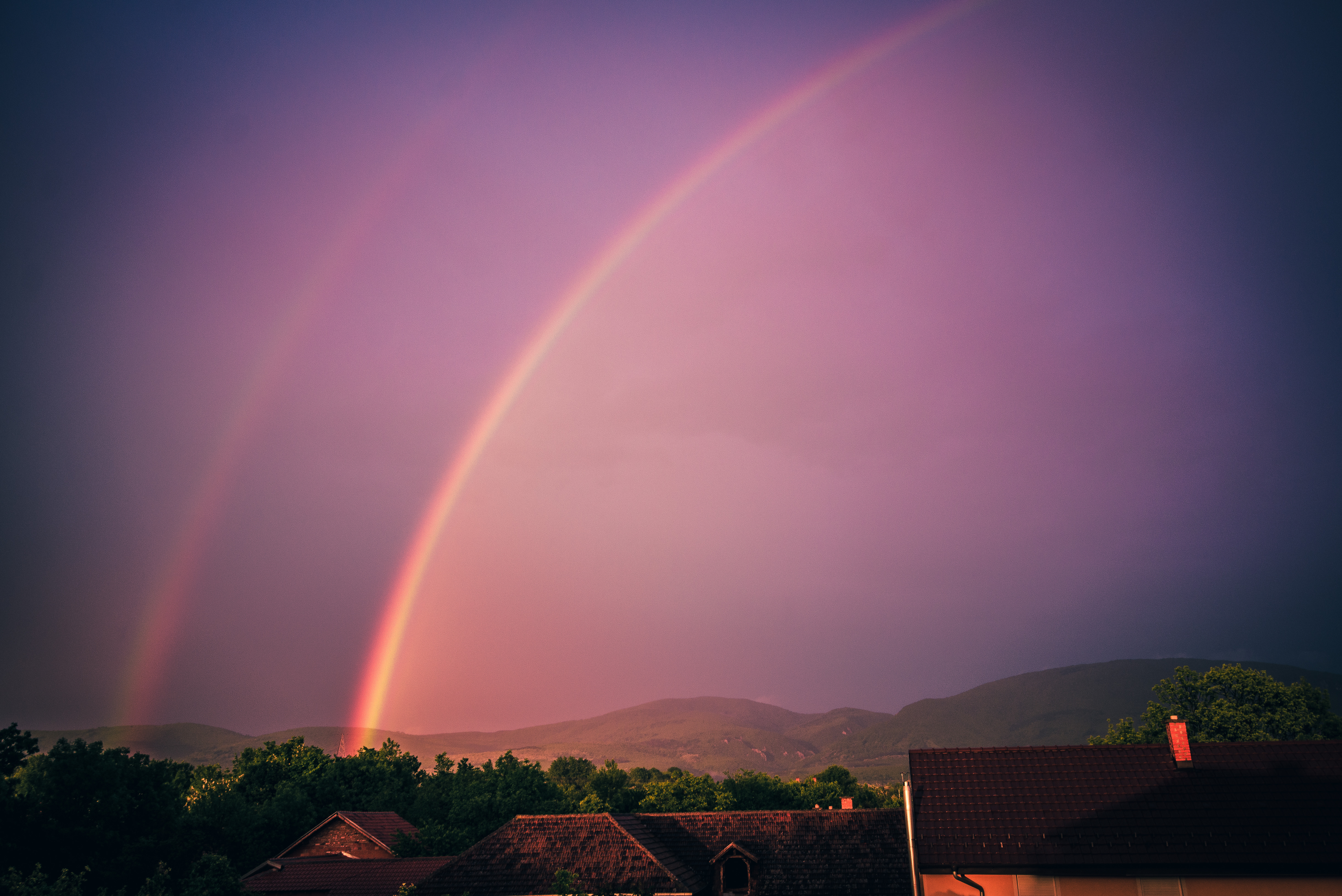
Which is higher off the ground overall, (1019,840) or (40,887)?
(1019,840)

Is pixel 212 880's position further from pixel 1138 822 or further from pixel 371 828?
pixel 371 828

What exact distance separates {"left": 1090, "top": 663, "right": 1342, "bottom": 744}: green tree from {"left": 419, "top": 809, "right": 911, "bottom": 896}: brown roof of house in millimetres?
25072

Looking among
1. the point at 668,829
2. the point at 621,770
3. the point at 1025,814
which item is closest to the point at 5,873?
the point at 668,829

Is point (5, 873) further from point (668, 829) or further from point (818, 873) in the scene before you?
point (818, 873)

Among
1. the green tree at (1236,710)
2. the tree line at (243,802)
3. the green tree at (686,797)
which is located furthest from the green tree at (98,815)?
the green tree at (1236,710)

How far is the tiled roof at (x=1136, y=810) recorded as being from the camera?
25.8 metres

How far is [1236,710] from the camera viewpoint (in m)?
58.1

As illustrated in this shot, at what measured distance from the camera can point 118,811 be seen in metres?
32.9

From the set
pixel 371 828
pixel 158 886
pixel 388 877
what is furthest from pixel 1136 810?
pixel 371 828

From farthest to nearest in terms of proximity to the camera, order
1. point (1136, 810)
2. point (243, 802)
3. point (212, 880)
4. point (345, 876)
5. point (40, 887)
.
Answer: point (243, 802), point (345, 876), point (1136, 810), point (212, 880), point (40, 887)

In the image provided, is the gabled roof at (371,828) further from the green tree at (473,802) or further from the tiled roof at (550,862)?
the tiled roof at (550,862)

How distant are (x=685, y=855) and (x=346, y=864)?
818 inches

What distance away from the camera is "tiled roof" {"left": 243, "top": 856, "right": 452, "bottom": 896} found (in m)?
44.3

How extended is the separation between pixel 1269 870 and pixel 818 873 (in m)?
17.5
